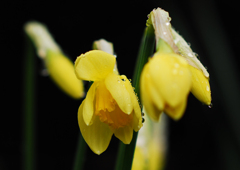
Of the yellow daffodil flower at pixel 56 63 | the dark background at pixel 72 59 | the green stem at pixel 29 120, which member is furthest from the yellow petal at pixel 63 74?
the dark background at pixel 72 59

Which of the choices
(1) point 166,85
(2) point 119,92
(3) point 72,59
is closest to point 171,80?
(1) point 166,85

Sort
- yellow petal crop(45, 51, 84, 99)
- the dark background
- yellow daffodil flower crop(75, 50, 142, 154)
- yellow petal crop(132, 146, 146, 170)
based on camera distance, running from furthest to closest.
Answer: the dark background
yellow petal crop(45, 51, 84, 99)
yellow petal crop(132, 146, 146, 170)
yellow daffodil flower crop(75, 50, 142, 154)

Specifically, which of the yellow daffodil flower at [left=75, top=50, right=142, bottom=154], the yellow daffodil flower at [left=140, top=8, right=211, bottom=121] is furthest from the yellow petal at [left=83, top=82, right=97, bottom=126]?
the yellow daffodil flower at [left=140, top=8, right=211, bottom=121]

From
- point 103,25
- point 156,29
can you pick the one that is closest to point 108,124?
point 156,29

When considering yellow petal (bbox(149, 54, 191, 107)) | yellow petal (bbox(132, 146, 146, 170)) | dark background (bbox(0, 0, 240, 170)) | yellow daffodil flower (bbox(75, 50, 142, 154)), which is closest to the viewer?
yellow petal (bbox(149, 54, 191, 107))

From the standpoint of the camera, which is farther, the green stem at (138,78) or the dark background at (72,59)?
the dark background at (72,59)

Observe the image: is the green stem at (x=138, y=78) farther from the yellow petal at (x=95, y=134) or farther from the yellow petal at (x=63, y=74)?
the yellow petal at (x=63, y=74)

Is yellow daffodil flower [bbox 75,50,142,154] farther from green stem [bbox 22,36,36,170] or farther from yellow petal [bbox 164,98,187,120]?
green stem [bbox 22,36,36,170]
